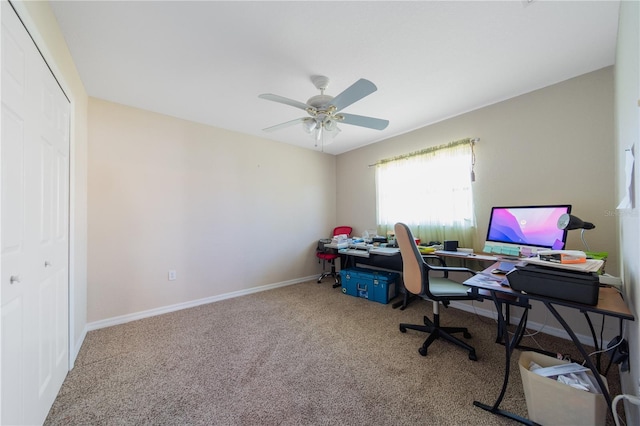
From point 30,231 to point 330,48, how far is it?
84.5 inches

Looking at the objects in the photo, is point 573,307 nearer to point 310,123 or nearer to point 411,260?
point 411,260

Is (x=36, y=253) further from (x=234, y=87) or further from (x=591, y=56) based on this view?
(x=591, y=56)

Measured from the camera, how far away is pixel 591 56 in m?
1.89

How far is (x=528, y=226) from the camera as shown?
7.25ft

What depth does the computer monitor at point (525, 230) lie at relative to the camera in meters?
2.04

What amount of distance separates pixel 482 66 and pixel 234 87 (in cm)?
227

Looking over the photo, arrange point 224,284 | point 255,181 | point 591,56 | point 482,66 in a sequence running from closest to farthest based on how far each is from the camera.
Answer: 1. point 591,56
2. point 482,66
3. point 224,284
4. point 255,181

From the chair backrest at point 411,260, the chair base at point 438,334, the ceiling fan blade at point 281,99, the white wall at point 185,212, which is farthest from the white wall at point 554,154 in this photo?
the white wall at point 185,212

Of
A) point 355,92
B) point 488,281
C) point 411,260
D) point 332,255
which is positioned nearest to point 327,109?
point 355,92

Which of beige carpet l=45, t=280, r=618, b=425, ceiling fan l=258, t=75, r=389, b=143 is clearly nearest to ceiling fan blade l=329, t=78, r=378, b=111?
ceiling fan l=258, t=75, r=389, b=143

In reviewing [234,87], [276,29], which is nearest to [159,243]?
[234,87]

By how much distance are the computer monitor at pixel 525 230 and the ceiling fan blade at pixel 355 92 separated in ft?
6.21

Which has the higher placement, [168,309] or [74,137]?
[74,137]

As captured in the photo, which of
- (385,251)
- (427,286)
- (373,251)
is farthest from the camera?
(373,251)
